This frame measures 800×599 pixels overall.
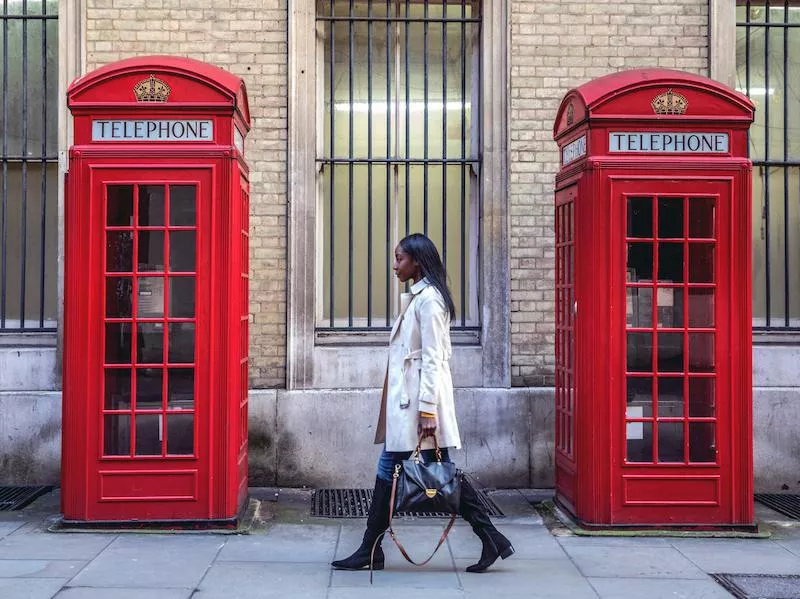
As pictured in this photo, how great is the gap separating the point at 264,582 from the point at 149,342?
6.40 feet

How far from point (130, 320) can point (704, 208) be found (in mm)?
4023

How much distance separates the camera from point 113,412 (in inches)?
247

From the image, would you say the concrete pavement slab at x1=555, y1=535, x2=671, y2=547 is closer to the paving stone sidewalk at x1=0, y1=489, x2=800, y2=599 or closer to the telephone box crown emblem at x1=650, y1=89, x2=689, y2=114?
the paving stone sidewalk at x1=0, y1=489, x2=800, y2=599

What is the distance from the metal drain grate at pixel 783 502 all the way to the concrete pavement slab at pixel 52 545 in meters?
5.06

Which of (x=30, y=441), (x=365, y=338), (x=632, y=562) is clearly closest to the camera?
(x=632, y=562)

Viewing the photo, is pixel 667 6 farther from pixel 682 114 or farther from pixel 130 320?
pixel 130 320

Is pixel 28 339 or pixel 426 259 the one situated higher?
pixel 426 259

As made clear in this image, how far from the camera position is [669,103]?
6332mm

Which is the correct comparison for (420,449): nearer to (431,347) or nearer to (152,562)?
(431,347)

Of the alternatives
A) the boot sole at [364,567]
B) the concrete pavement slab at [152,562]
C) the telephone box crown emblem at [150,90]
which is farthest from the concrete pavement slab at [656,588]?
the telephone box crown emblem at [150,90]

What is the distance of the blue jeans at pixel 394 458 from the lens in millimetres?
5363

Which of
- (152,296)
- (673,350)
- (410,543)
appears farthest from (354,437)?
(673,350)

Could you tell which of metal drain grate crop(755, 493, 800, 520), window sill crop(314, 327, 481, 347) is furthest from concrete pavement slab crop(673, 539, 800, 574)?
window sill crop(314, 327, 481, 347)

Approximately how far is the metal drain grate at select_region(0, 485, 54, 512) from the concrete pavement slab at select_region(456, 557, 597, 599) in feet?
11.7
